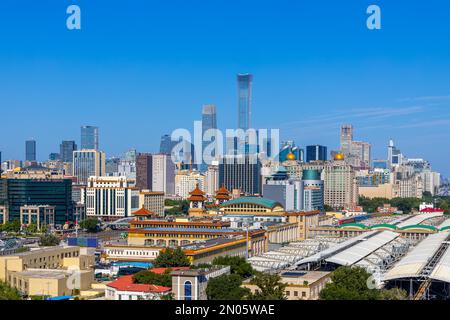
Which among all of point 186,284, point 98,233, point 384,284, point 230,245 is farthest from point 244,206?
point 186,284

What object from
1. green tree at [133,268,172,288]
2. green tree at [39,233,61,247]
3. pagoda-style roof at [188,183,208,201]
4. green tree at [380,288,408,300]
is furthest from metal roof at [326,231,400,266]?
pagoda-style roof at [188,183,208,201]

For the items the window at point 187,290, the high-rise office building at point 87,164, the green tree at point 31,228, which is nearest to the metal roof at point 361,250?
the window at point 187,290

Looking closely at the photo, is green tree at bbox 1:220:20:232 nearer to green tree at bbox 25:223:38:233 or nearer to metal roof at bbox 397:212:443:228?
green tree at bbox 25:223:38:233

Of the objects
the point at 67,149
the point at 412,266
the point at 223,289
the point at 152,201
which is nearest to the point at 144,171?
the point at 67,149

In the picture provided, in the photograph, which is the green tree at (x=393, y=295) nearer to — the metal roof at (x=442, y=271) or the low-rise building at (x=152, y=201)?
the metal roof at (x=442, y=271)

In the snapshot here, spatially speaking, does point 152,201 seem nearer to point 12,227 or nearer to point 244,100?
point 12,227

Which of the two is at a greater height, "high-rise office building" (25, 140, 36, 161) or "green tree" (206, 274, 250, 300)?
"high-rise office building" (25, 140, 36, 161)

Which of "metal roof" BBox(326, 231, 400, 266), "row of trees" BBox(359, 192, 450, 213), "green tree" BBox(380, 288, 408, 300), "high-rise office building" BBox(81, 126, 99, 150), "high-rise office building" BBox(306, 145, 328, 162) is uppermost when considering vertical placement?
"high-rise office building" BBox(81, 126, 99, 150)
